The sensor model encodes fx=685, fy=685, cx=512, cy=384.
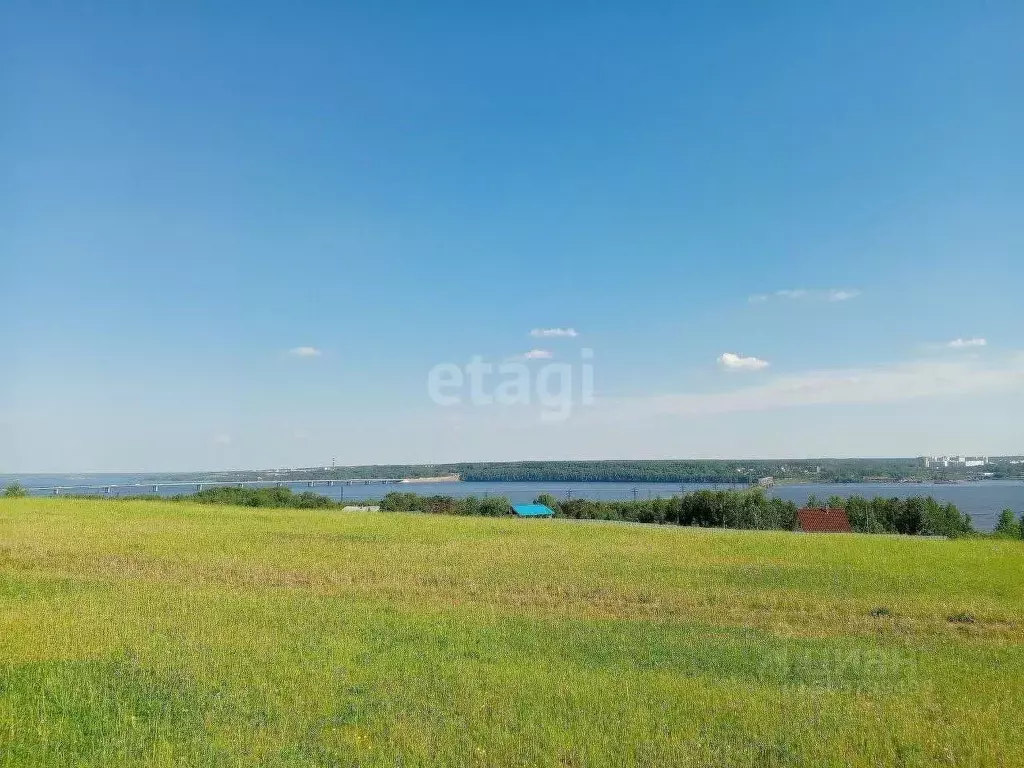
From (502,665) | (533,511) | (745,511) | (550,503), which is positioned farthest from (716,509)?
(502,665)

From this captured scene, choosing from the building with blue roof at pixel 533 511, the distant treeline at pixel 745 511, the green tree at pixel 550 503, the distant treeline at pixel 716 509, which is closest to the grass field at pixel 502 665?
the distant treeline at pixel 745 511

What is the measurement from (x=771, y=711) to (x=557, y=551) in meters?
24.9

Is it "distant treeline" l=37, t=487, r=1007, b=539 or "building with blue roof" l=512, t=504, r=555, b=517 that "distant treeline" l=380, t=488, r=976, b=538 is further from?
"building with blue roof" l=512, t=504, r=555, b=517

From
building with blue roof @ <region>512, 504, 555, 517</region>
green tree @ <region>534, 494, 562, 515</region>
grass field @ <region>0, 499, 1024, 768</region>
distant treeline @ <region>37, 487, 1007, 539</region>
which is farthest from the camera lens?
green tree @ <region>534, 494, 562, 515</region>

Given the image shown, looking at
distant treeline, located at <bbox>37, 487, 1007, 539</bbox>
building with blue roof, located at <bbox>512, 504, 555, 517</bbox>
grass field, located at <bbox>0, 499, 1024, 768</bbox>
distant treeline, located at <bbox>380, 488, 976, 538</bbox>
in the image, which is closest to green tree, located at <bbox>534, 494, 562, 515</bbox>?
distant treeline, located at <bbox>37, 487, 1007, 539</bbox>

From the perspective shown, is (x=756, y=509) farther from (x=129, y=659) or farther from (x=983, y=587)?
(x=129, y=659)

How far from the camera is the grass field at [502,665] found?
A: 8117 mm

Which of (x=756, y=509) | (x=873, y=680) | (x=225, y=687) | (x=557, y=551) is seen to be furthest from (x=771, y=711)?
(x=756, y=509)

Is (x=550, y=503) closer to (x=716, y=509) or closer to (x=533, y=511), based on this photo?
(x=533, y=511)

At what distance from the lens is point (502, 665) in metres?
11.6

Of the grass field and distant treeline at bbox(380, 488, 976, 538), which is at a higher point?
the grass field

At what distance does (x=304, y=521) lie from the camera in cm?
5059

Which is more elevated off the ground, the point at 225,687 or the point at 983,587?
the point at 225,687

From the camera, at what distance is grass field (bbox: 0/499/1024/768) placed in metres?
8.12
